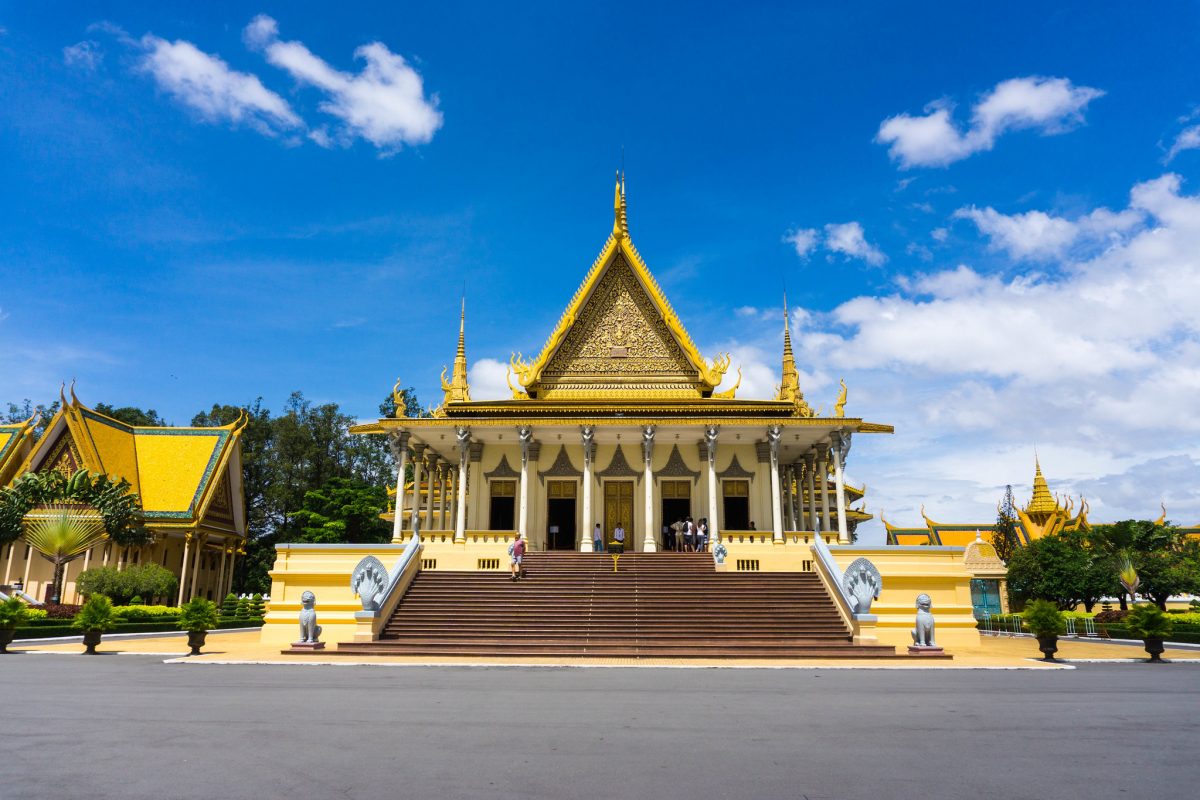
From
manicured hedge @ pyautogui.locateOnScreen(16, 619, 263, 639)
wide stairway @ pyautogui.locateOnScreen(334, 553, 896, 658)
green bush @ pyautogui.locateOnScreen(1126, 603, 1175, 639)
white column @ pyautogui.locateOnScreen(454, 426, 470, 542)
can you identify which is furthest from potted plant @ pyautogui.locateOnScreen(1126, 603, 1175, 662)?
manicured hedge @ pyautogui.locateOnScreen(16, 619, 263, 639)

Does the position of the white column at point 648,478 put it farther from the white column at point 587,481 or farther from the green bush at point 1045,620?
the green bush at point 1045,620

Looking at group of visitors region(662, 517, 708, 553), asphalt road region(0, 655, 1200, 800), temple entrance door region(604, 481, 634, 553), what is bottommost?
asphalt road region(0, 655, 1200, 800)

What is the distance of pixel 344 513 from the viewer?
39375mm

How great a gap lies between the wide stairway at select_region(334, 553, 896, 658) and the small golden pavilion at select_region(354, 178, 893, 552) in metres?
3.67

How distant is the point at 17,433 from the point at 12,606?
1996cm

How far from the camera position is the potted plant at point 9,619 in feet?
50.0

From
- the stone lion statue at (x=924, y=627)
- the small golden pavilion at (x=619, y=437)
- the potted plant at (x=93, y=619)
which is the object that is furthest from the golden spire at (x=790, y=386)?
the potted plant at (x=93, y=619)

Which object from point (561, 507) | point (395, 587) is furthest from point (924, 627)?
point (561, 507)

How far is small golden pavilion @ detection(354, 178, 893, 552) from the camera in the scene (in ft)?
73.8

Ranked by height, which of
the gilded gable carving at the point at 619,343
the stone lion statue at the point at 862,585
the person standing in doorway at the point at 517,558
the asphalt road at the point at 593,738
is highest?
the gilded gable carving at the point at 619,343

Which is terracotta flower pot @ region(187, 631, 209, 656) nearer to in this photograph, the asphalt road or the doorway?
the asphalt road

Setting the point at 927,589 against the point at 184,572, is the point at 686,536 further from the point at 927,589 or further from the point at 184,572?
the point at 184,572

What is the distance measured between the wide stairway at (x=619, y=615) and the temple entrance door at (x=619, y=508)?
5.53 meters

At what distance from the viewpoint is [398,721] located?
6.44 meters
